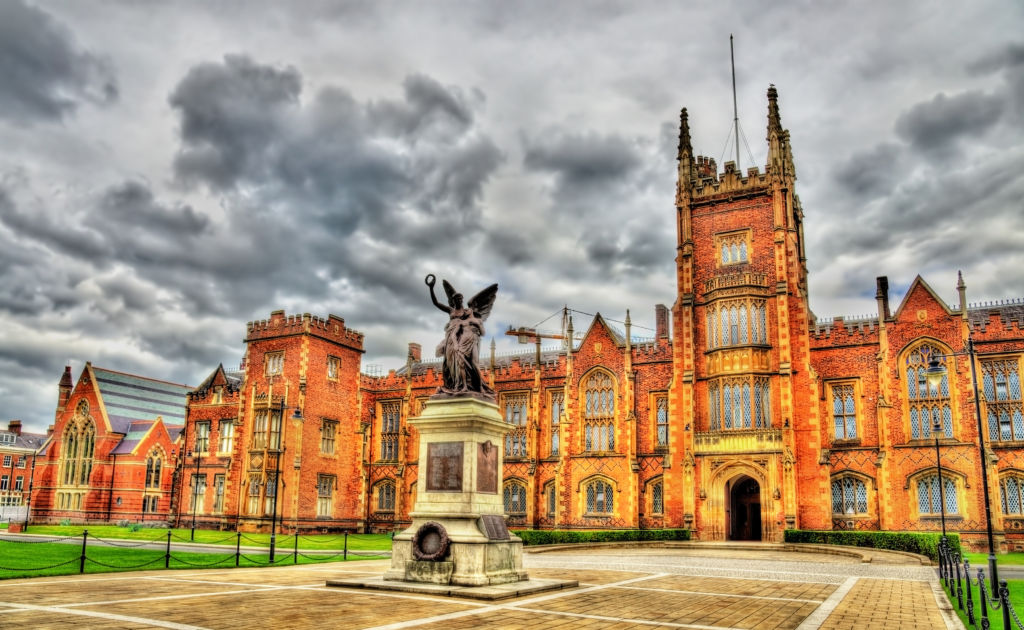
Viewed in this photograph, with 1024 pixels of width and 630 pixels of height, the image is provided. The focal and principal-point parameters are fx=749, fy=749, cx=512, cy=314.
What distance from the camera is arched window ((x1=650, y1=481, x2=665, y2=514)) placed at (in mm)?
43375

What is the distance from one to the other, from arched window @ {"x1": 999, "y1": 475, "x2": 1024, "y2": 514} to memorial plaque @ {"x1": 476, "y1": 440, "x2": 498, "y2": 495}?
30033 mm

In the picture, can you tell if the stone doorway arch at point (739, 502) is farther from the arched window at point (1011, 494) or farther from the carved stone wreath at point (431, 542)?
the carved stone wreath at point (431, 542)

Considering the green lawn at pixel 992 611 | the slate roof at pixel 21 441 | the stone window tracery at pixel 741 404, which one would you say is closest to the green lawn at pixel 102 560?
the green lawn at pixel 992 611

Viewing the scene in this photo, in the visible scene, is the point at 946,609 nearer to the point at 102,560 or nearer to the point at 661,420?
the point at 102,560

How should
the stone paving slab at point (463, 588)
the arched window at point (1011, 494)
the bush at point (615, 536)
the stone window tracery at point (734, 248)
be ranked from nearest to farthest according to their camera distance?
the stone paving slab at point (463, 588), the arched window at point (1011, 494), the bush at point (615, 536), the stone window tracery at point (734, 248)

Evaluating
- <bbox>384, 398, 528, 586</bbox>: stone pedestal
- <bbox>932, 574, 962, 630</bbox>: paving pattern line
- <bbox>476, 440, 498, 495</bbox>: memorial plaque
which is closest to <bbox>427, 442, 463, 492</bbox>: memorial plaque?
<bbox>384, 398, 528, 586</bbox>: stone pedestal

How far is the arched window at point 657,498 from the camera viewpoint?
43.4m

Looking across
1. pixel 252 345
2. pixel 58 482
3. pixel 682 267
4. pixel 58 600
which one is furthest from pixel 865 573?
pixel 58 482

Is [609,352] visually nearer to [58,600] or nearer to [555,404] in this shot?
[555,404]

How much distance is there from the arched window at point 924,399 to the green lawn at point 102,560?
91.9ft

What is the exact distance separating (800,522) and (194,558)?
28.3m

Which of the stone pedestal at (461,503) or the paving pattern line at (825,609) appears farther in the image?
the stone pedestal at (461,503)

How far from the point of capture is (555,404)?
1906 inches

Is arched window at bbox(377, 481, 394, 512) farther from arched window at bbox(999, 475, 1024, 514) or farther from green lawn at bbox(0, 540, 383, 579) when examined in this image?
arched window at bbox(999, 475, 1024, 514)
